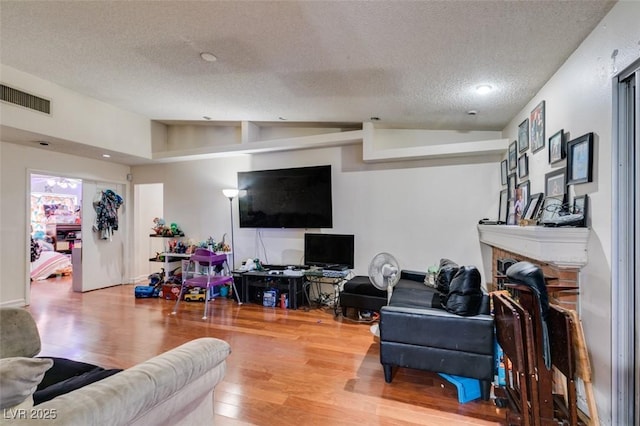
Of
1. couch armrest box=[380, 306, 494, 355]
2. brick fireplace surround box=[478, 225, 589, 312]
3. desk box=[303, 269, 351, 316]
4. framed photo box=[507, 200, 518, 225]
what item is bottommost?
desk box=[303, 269, 351, 316]

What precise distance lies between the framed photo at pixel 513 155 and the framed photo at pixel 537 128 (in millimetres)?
417

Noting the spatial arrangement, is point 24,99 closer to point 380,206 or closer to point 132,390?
point 132,390

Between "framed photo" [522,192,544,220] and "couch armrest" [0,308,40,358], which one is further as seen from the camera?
"framed photo" [522,192,544,220]

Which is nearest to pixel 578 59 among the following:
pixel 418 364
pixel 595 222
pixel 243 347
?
pixel 595 222

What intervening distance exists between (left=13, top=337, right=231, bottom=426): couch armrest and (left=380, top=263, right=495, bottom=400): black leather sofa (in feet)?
4.21

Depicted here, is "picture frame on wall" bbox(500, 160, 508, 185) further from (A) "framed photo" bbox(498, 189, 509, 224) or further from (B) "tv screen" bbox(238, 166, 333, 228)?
(B) "tv screen" bbox(238, 166, 333, 228)

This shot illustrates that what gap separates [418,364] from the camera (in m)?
2.11

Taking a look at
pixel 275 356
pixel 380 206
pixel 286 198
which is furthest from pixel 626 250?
pixel 286 198

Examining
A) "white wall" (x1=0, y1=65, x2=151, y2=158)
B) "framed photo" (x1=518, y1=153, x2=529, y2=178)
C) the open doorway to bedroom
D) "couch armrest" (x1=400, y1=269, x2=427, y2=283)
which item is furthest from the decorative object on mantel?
the open doorway to bedroom

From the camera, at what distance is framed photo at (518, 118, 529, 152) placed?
2812mm

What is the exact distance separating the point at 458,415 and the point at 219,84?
363 cm

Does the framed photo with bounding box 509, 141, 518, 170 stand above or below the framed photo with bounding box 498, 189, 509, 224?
above

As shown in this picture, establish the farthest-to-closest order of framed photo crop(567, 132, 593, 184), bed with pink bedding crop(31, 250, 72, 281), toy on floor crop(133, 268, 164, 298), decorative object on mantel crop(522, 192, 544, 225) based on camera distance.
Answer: bed with pink bedding crop(31, 250, 72, 281) → toy on floor crop(133, 268, 164, 298) → decorative object on mantel crop(522, 192, 544, 225) → framed photo crop(567, 132, 593, 184)

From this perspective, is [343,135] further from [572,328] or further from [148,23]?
[572,328]
